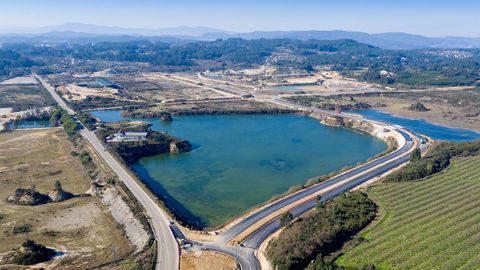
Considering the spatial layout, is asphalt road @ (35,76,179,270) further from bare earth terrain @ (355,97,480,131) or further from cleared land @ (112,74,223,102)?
bare earth terrain @ (355,97,480,131)

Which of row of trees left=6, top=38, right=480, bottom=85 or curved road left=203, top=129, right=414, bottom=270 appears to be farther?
row of trees left=6, top=38, right=480, bottom=85

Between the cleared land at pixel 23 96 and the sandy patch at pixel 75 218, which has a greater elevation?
the sandy patch at pixel 75 218

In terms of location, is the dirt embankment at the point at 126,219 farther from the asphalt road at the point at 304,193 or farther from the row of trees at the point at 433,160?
the row of trees at the point at 433,160

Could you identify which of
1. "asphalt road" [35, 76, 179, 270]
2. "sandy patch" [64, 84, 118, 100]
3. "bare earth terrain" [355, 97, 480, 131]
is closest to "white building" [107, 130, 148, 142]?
"asphalt road" [35, 76, 179, 270]

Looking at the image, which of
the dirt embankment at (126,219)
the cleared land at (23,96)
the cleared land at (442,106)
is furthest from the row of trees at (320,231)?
the cleared land at (23,96)

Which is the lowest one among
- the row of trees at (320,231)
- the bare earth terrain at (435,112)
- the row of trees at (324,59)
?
A: the row of trees at (320,231)

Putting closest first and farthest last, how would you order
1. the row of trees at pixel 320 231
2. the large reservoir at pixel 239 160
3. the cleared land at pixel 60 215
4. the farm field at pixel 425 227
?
the row of trees at pixel 320 231
the farm field at pixel 425 227
the cleared land at pixel 60 215
the large reservoir at pixel 239 160

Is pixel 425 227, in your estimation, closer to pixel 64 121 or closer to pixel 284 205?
pixel 284 205

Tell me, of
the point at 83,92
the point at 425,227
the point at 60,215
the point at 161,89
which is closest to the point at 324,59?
the point at 161,89
